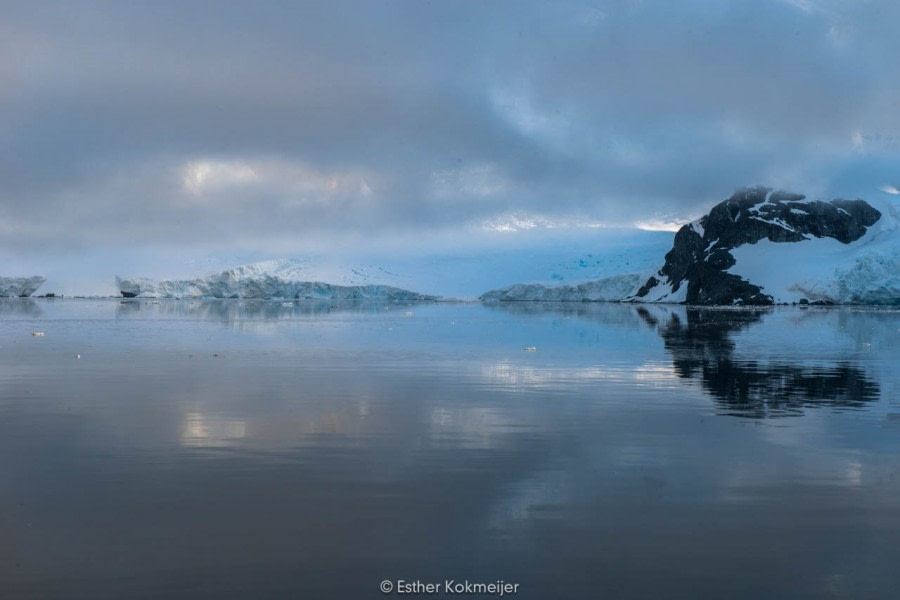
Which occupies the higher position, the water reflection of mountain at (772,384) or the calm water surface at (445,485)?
the water reflection of mountain at (772,384)

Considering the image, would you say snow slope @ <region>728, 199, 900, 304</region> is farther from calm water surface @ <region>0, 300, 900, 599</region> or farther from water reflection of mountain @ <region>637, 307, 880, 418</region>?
calm water surface @ <region>0, 300, 900, 599</region>

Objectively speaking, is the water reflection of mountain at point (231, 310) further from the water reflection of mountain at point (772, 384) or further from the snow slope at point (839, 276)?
the snow slope at point (839, 276)

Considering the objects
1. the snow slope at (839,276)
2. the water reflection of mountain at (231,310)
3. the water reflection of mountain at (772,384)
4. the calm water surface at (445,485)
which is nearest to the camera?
the calm water surface at (445,485)

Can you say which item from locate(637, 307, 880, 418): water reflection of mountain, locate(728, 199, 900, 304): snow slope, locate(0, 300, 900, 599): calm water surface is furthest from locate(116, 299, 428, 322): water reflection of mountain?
locate(728, 199, 900, 304): snow slope

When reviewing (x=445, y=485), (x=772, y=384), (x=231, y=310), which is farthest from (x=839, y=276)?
(x=445, y=485)

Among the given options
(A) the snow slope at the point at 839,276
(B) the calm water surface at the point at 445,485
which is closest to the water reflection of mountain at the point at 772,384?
(B) the calm water surface at the point at 445,485

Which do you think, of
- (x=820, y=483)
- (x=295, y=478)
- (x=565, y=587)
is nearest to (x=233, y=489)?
(x=295, y=478)

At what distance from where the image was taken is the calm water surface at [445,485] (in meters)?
9.13

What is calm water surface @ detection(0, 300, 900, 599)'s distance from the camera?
913 centimetres

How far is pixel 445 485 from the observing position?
12.7 metres

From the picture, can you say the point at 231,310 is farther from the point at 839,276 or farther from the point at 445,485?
the point at 839,276

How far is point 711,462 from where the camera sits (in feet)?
47.8

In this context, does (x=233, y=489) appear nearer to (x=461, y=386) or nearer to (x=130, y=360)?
(x=461, y=386)

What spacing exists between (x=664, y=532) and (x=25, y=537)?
7.94 meters
